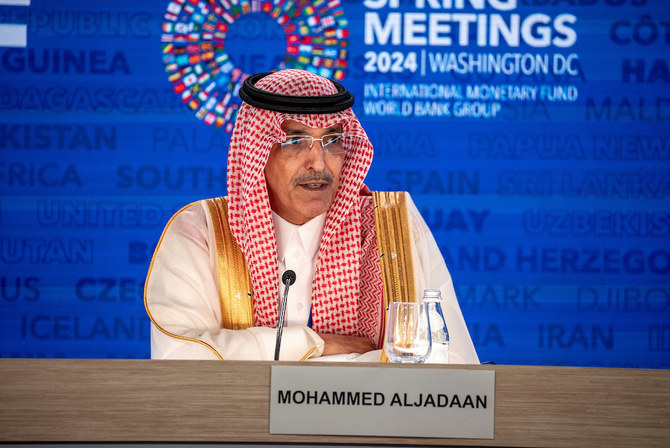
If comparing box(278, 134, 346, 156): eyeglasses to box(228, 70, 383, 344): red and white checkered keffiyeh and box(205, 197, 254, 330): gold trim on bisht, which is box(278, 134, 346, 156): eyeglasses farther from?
box(205, 197, 254, 330): gold trim on bisht

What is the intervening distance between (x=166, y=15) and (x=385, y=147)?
121cm

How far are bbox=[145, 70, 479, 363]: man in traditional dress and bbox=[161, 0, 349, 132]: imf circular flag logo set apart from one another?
4.31ft

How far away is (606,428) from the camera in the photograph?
3.34ft

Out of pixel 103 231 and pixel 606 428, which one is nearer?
pixel 606 428

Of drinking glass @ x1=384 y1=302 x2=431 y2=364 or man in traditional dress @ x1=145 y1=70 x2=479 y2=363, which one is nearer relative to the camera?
drinking glass @ x1=384 y1=302 x2=431 y2=364

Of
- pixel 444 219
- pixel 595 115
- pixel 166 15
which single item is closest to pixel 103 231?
pixel 166 15

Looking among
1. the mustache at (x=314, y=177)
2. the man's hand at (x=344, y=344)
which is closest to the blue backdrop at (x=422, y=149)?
the mustache at (x=314, y=177)

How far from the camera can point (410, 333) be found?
4.55ft

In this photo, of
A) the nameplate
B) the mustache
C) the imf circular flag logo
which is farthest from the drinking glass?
the imf circular flag logo

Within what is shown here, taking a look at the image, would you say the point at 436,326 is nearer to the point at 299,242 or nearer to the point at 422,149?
the point at 299,242

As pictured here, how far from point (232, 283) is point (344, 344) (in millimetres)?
357

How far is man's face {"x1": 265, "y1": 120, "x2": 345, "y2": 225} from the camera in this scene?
224 centimetres

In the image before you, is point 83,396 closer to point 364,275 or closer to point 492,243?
point 364,275

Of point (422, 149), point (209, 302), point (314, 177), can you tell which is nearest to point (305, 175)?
point (314, 177)
